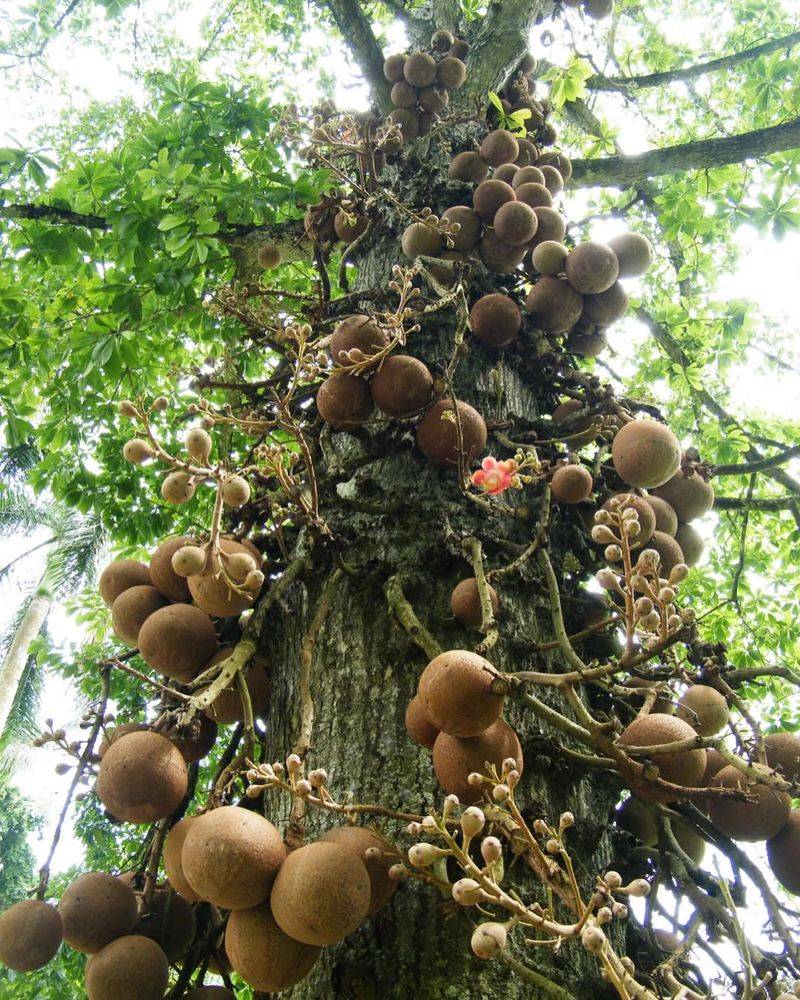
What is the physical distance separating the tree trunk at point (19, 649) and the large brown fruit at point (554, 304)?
12.6 meters

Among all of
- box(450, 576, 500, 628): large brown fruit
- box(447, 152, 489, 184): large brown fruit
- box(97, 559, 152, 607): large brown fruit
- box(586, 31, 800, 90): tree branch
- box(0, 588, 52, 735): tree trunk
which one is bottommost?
box(0, 588, 52, 735): tree trunk

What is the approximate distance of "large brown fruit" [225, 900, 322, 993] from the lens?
110 cm

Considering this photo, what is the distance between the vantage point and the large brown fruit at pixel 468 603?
1489 millimetres

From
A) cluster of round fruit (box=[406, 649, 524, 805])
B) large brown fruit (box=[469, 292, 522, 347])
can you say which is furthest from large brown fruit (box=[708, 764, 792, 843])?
large brown fruit (box=[469, 292, 522, 347])

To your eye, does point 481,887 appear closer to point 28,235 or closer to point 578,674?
point 578,674

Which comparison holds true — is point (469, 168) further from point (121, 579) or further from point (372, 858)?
point (372, 858)

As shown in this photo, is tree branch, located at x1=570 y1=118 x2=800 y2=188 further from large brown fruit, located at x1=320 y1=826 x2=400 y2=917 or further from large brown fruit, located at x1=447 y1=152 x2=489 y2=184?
large brown fruit, located at x1=320 y1=826 x2=400 y2=917

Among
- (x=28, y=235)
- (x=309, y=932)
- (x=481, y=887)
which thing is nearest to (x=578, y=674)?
(x=481, y=887)

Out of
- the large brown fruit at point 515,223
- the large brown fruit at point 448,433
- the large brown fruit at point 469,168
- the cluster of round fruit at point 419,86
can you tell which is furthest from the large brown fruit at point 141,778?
the cluster of round fruit at point 419,86

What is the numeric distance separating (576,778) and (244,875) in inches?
26.2

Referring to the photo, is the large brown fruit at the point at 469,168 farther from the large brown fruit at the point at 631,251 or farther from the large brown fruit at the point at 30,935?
the large brown fruit at the point at 30,935

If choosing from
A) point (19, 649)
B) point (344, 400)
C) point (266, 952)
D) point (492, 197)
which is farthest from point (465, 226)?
point (19, 649)

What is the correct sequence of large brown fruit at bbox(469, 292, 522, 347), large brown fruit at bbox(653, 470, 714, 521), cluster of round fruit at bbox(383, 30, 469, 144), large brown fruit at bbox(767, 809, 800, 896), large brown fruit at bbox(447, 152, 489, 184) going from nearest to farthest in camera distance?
large brown fruit at bbox(767, 809, 800, 896)
large brown fruit at bbox(653, 470, 714, 521)
large brown fruit at bbox(469, 292, 522, 347)
large brown fruit at bbox(447, 152, 489, 184)
cluster of round fruit at bbox(383, 30, 469, 144)

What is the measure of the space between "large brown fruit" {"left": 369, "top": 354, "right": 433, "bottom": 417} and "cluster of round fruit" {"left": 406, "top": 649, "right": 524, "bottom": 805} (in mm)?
751
